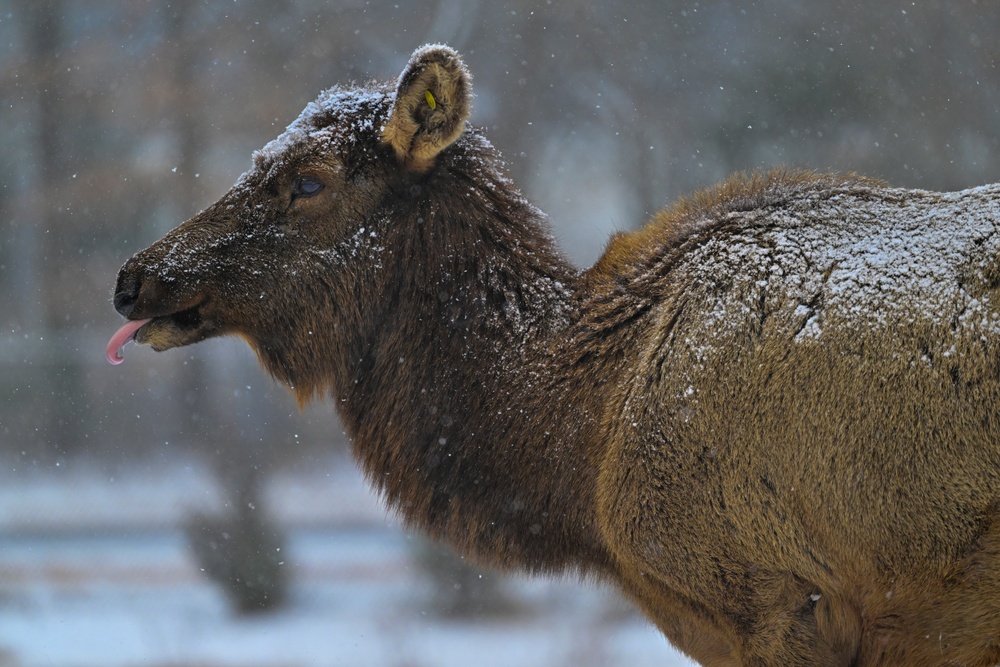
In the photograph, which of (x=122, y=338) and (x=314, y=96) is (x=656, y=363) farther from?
(x=314, y=96)

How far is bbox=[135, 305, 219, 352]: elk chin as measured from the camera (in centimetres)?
350

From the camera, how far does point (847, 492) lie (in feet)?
9.15

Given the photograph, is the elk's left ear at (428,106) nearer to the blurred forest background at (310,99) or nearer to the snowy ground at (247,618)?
the blurred forest background at (310,99)

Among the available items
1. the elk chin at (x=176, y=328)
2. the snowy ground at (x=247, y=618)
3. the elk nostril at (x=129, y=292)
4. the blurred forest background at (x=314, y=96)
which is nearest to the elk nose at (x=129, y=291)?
the elk nostril at (x=129, y=292)

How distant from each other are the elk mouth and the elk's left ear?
93 cm

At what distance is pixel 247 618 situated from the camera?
777 cm

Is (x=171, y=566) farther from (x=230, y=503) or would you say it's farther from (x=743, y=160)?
(x=743, y=160)

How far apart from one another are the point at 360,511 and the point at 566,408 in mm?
4995

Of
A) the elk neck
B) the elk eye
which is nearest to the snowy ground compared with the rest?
the elk neck

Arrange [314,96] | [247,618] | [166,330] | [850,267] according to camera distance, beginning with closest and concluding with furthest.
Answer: [850,267] < [166,330] < [247,618] < [314,96]

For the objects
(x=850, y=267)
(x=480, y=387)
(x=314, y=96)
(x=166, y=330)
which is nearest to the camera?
(x=850, y=267)

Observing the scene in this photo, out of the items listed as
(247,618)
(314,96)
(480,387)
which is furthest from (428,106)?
(247,618)

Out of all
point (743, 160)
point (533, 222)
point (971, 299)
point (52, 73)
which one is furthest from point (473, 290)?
point (52, 73)

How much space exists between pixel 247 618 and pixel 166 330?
4.91 metres
